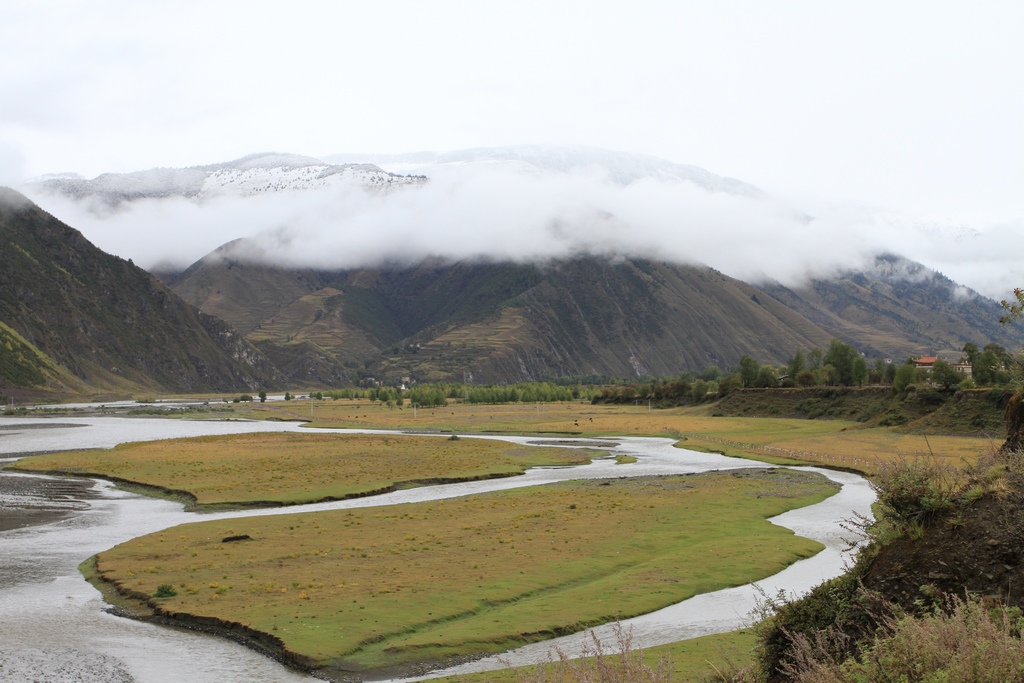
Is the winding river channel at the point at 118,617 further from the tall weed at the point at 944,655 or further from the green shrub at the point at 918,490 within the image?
the tall weed at the point at 944,655

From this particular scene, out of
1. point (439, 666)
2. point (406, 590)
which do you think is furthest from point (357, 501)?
point (439, 666)

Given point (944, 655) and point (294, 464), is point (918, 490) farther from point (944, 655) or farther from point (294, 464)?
point (294, 464)

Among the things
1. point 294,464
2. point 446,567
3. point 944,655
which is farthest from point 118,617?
point 294,464

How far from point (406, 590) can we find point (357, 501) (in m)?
31.5

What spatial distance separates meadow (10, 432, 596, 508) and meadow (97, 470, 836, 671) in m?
13.7

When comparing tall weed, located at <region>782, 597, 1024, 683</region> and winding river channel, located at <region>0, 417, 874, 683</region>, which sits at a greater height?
tall weed, located at <region>782, 597, 1024, 683</region>

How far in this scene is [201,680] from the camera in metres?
25.5

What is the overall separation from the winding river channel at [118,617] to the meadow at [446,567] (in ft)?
4.48

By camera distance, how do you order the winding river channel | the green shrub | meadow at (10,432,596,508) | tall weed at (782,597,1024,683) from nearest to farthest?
tall weed at (782,597,1024,683) → the green shrub → the winding river channel → meadow at (10,432,596,508)

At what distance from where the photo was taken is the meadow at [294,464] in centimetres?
6938

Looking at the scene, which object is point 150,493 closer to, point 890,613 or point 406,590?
point 406,590

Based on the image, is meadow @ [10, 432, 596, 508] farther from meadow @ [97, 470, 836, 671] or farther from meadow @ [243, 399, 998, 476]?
meadow @ [243, 399, 998, 476]

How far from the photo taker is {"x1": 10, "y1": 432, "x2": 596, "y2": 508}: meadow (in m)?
69.4

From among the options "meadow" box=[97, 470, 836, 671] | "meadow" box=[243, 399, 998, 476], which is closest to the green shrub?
"meadow" box=[97, 470, 836, 671]
